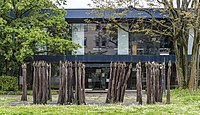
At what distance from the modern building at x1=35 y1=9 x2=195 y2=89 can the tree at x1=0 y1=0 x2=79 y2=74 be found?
3744mm

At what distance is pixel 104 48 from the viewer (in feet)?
117

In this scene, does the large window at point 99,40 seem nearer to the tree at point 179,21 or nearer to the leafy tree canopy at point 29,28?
the leafy tree canopy at point 29,28

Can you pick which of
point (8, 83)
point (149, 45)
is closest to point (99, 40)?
point (149, 45)

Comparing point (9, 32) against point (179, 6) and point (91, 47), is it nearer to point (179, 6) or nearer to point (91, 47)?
point (91, 47)

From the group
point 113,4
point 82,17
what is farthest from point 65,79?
point 82,17

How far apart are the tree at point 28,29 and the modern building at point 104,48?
147 inches

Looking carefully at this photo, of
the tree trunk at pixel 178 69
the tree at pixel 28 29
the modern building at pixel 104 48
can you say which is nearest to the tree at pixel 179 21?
the tree trunk at pixel 178 69

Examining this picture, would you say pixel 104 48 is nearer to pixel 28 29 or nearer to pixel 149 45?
pixel 149 45

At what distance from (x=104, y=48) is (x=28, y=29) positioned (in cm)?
916

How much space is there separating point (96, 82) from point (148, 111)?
24.7 m

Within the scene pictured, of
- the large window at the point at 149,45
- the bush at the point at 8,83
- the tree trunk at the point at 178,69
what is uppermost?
the large window at the point at 149,45

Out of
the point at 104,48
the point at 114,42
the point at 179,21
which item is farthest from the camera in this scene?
the point at 114,42

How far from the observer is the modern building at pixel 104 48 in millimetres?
35219

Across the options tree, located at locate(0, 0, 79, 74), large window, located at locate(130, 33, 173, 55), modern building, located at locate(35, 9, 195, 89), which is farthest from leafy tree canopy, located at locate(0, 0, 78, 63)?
large window, located at locate(130, 33, 173, 55)
